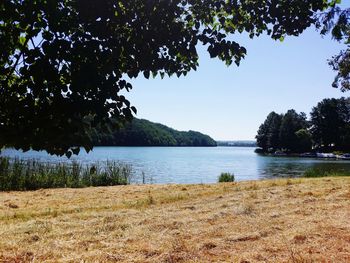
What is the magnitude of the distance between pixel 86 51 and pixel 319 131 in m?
110

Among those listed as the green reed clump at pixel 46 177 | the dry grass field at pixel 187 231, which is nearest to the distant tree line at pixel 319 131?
the green reed clump at pixel 46 177

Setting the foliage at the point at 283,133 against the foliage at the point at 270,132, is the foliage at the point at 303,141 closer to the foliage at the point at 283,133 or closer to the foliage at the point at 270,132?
the foliage at the point at 283,133

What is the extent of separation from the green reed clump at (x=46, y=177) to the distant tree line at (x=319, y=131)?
90.7 metres

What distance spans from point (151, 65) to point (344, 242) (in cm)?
403

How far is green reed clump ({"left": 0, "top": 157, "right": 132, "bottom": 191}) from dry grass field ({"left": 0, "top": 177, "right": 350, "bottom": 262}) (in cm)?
630

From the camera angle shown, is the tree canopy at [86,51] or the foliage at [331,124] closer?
the tree canopy at [86,51]

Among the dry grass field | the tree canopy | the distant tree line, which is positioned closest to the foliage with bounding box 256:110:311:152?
the distant tree line

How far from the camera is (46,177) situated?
1716 cm

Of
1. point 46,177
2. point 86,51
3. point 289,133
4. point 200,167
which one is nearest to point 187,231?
point 86,51

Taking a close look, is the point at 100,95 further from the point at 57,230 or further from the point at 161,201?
the point at 161,201

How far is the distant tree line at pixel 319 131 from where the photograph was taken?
10269 cm

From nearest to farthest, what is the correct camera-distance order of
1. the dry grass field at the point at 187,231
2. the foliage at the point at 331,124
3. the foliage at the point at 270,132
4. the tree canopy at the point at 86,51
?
the tree canopy at the point at 86,51
the dry grass field at the point at 187,231
the foliage at the point at 331,124
the foliage at the point at 270,132

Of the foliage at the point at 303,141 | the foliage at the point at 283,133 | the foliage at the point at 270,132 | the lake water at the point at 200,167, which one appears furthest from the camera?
the foliage at the point at 270,132

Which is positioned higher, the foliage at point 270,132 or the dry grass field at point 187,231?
the foliage at point 270,132
